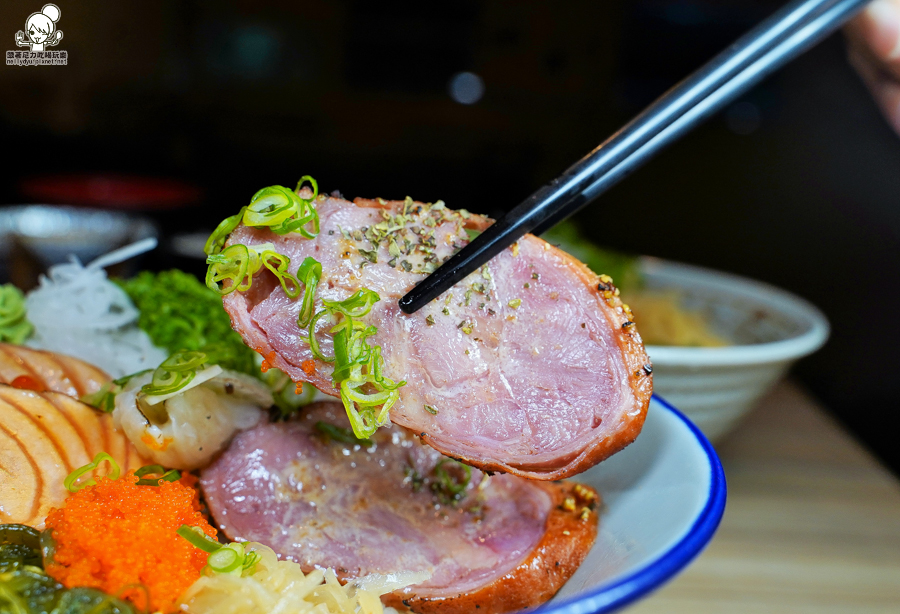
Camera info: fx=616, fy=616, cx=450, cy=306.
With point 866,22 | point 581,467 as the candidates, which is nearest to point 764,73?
point 581,467

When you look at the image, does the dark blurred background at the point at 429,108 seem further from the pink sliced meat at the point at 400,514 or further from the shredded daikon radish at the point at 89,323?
the pink sliced meat at the point at 400,514

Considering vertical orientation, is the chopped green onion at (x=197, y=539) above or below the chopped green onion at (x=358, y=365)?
below

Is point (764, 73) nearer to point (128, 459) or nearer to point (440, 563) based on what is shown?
point (440, 563)

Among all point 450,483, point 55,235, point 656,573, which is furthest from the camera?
point 55,235

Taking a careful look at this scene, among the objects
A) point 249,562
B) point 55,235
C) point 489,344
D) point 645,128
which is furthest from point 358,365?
point 55,235

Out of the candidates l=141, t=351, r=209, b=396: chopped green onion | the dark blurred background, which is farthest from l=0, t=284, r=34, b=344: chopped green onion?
the dark blurred background

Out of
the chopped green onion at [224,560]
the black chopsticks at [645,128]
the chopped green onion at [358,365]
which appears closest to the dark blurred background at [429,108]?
the black chopsticks at [645,128]

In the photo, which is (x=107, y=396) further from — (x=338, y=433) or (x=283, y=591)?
(x=283, y=591)
